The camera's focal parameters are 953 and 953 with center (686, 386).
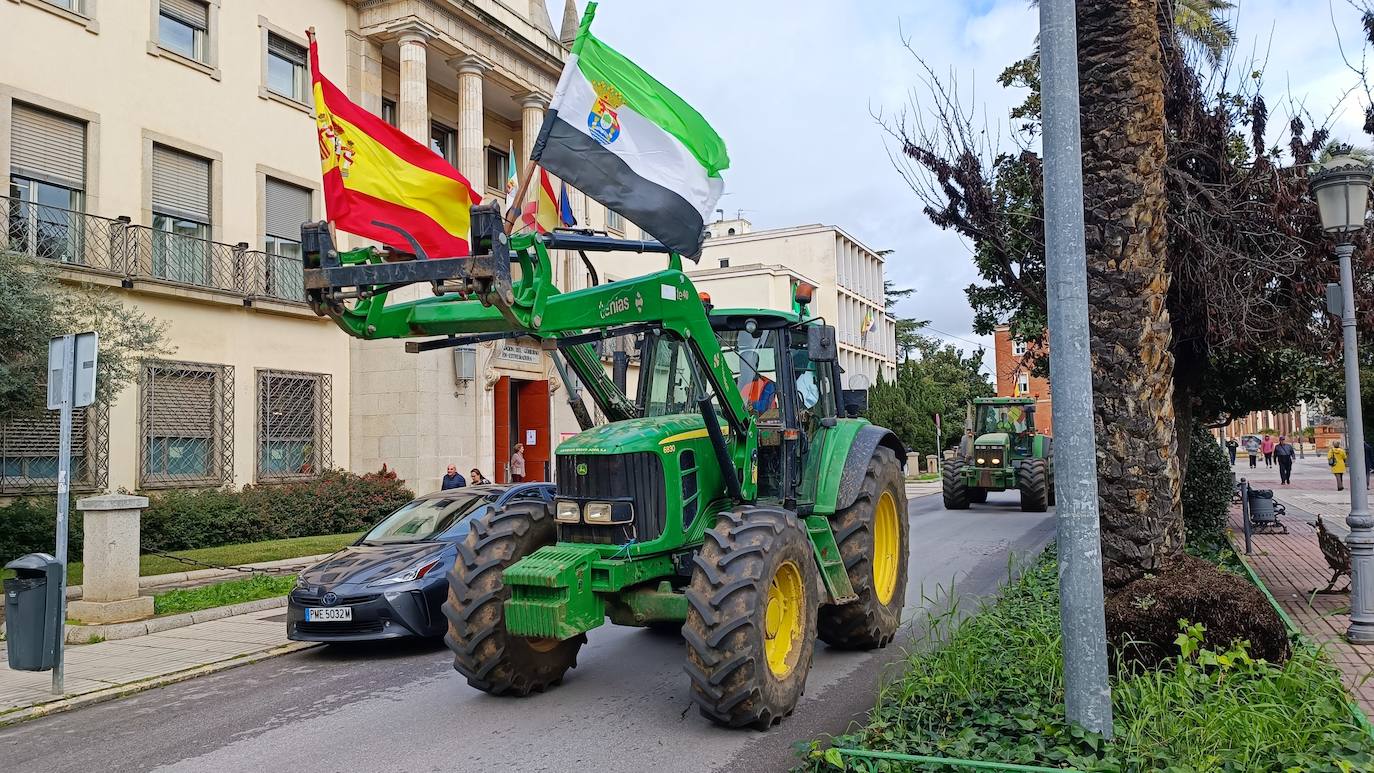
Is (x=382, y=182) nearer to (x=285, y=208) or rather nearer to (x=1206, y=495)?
(x=1206, y=495)

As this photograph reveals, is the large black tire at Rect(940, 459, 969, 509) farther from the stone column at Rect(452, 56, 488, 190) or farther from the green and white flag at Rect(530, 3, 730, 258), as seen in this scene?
the green and white flag at Rect(530, 3, 730, 258)

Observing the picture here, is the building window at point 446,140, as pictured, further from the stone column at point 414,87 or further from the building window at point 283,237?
the building window at point 283,237

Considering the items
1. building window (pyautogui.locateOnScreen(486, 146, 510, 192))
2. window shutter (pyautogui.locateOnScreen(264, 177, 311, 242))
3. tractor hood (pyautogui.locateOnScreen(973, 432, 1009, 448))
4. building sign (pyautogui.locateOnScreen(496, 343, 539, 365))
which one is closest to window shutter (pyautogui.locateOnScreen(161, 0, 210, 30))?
window shutter (pyautogui.locateOnScreen(264, 177, 311, 242))

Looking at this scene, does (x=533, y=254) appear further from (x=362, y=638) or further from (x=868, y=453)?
(x=362, y=638)

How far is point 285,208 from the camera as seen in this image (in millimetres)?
20766

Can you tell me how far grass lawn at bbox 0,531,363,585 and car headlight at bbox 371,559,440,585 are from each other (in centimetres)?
609

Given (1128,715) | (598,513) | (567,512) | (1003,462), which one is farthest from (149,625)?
(1003,462)

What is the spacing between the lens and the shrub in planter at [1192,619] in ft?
18.7

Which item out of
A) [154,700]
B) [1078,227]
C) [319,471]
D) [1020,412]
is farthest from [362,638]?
[1020,412]

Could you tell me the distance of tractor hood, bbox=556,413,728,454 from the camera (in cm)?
626

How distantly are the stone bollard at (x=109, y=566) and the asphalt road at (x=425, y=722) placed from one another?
264 cm

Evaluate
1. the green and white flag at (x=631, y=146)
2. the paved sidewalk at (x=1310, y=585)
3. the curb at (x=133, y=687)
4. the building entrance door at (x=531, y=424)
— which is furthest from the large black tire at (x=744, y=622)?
the building entrance door at (x=531, y=424)

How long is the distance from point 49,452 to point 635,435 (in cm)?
1371

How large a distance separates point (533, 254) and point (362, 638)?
4817mm
